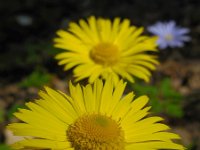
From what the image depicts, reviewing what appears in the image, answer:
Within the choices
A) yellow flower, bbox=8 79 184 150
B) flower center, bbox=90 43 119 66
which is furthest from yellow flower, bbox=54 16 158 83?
yellow flower, bbox=8 79 184 150

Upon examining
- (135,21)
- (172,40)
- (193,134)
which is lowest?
(193,134)

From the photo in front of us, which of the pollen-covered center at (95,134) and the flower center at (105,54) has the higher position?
the flower center at (105,54)

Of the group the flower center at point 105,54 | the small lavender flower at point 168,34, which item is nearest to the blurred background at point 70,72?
the small lavender flower at point 168,34

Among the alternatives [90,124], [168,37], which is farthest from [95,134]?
[168,37]

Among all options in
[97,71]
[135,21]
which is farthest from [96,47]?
[135,21]

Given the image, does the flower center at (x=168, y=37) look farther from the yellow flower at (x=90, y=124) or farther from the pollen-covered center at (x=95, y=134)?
the pollen-covered center at (x=95, y=134)

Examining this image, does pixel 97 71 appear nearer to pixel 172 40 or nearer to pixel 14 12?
pixel 172 40
